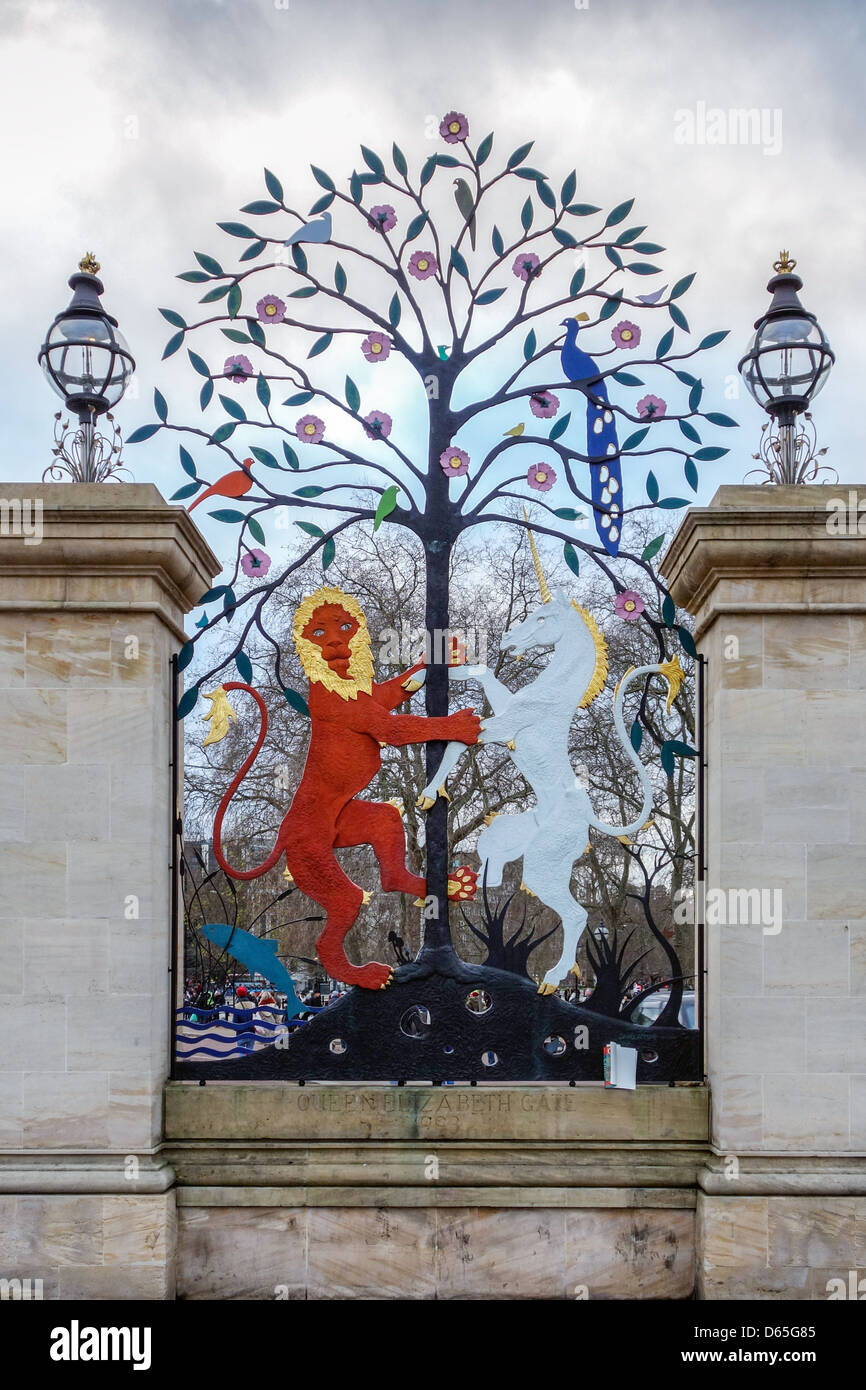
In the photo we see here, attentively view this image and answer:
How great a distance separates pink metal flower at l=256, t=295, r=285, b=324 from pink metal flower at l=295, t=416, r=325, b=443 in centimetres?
68

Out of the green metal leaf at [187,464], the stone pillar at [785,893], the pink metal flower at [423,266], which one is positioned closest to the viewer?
the stone pillar at [785,893]

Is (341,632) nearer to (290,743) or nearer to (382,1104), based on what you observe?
(382,1104)

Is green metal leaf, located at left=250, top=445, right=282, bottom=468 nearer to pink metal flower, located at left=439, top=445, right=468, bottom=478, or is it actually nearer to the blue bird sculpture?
pink metal flower, located at left=439, top=445, right=468, bottom=478

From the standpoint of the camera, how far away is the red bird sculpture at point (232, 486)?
686cm

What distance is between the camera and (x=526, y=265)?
7.07 metres

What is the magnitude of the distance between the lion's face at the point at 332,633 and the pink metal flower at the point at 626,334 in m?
2.39

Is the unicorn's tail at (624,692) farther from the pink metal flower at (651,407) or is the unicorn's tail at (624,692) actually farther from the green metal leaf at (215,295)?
the green metal leaf at (215,295)

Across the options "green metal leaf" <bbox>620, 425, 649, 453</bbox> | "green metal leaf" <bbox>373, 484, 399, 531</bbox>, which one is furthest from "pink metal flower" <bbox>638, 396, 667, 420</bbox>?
"green metal leaf" <bbox>373, 484, 399, 531</bbox>

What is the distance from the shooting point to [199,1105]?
6414mm

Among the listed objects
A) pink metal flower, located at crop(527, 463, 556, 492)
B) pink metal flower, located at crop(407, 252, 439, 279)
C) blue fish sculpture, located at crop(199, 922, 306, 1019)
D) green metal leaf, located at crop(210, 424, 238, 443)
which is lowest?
blue fish sculpture, located at crop(199, 922, 306, 1019)

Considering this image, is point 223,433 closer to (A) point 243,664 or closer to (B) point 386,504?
(B) point 386,504

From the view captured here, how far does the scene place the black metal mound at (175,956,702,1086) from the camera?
6496mm

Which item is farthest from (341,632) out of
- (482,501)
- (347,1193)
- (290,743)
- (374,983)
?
(290,743)

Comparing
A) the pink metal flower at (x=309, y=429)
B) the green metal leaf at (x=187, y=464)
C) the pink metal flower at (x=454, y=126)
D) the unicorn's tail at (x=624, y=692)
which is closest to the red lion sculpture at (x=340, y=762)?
the unicorn's tail at (x=624, y=692)
